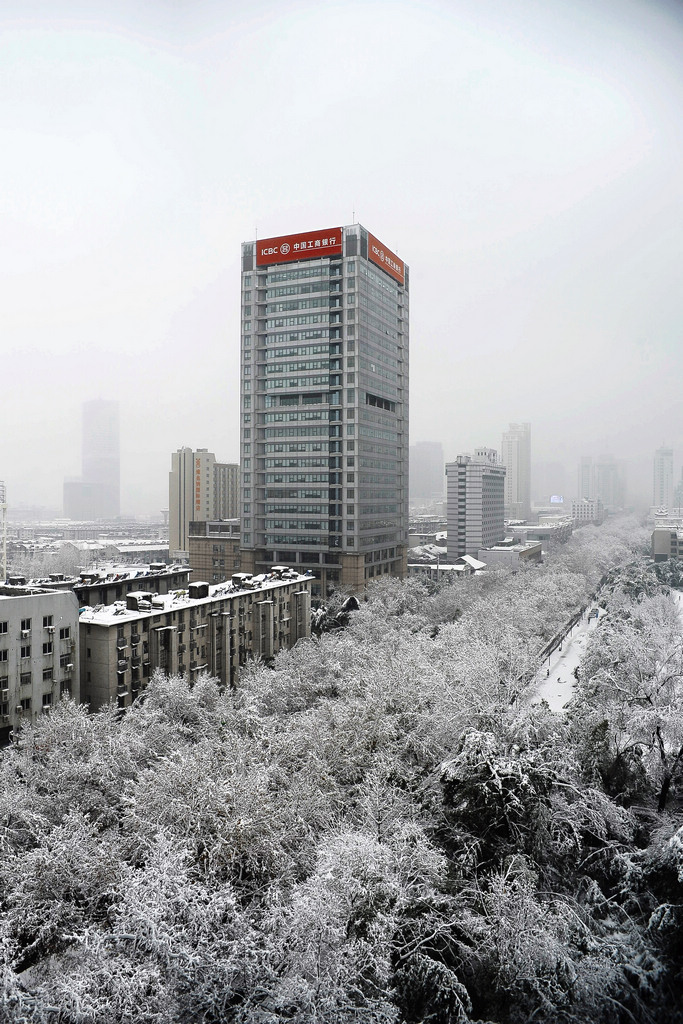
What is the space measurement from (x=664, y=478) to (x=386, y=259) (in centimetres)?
1967

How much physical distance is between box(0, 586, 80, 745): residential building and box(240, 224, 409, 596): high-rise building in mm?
17930

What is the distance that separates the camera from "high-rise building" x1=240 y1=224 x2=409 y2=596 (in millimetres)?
32312

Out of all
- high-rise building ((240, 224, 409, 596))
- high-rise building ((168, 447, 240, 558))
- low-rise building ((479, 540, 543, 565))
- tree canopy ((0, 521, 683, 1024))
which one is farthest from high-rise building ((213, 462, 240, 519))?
tree canopy ((0, 521, 683, 1024))

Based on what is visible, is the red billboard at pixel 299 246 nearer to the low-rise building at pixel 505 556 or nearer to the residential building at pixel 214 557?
the residential building at pixel 214 557

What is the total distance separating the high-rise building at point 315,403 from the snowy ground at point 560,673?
10.6m

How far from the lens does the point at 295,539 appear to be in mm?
33219

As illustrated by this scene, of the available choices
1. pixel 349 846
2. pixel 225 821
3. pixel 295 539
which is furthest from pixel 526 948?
pixel 295 539

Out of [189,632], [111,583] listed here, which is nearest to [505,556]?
[111,583]

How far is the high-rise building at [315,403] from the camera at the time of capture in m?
32.3

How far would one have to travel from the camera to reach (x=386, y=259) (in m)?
35.2

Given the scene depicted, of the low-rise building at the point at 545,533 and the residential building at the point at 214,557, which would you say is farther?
the low-rise building at the point at 545,533

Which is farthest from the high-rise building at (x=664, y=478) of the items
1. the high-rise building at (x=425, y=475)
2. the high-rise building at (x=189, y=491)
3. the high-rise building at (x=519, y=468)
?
the high-rise building at (x=425, y=475)

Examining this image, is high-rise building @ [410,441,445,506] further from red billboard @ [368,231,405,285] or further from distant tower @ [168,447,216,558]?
red billboard @ [368,231,405,285]

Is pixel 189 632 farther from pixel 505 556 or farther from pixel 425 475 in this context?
pixel 425 475
